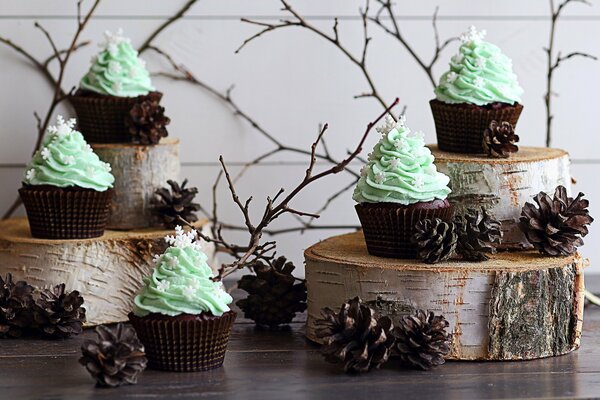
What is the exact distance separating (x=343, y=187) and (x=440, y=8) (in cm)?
41

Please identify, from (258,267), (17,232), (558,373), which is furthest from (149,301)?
(558,373)

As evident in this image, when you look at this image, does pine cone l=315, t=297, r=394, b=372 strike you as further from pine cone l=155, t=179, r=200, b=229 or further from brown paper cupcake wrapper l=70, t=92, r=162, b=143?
brown paper cupcake wrapper l=70, t=92, r=162, b=143

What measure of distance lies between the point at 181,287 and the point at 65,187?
0.35m

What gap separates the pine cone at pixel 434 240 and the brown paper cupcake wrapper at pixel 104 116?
57 cm

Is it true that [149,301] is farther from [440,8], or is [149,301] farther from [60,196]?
[440,8]

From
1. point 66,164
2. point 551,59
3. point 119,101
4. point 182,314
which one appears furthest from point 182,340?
point 551,59

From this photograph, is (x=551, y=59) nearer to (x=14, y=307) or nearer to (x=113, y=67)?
(x=113, y=67)

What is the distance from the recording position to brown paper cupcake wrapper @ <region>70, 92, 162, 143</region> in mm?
1673

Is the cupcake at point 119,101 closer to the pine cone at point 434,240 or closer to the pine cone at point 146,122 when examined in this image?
the pine cone at point 146,122

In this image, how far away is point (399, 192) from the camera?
1.40 meters

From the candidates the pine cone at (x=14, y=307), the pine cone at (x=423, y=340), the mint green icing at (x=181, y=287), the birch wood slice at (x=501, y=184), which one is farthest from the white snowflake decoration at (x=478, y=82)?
the pine cone at (x=14, y=307)

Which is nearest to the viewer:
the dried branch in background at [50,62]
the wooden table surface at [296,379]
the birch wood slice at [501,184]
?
the wooden table surface at [296,379]

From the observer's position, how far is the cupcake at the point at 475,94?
4.98 feet

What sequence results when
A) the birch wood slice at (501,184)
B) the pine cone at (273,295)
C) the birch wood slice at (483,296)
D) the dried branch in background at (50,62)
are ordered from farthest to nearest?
1. the dried branch in background at (50,62)
2. the pine cone at (273,295)
3. the birch wood slice at (501,184)
4. the birch wood slice at (483,296)
